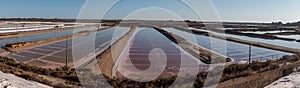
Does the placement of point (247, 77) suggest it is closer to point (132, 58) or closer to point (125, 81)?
point (125, 81)

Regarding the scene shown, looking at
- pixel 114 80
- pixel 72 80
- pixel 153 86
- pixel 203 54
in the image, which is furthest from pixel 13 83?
pixel 203 54

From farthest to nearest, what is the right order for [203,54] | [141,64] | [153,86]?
[203,54] → [141,64] → [153,86]

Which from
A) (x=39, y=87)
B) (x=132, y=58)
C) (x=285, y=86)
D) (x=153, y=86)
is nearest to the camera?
(x=39, y=87)

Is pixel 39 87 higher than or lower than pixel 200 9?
lower

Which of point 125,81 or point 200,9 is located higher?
point 200,9

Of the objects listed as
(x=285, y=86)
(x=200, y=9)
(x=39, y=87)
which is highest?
(x=200, y=9)

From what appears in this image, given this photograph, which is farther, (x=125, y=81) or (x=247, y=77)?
(x=247, y=77)

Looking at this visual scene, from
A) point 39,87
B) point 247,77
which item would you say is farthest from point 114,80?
point 247,77

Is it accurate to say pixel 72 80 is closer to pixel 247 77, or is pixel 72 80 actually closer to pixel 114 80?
pixel 114 80

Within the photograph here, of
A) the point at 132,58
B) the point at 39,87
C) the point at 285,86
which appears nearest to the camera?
the point at 39,87
